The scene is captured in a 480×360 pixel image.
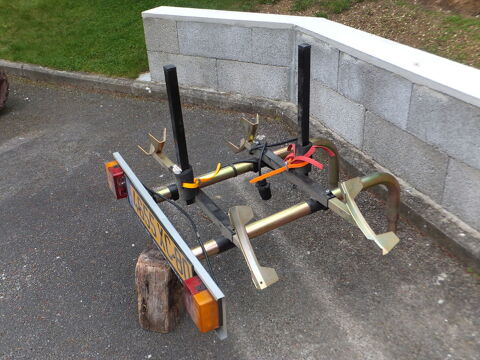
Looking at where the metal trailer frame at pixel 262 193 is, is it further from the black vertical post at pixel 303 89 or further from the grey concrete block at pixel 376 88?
the grey concrete block at pixel 376 88

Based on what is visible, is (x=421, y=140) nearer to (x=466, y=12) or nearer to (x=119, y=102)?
(x=466, y=12)

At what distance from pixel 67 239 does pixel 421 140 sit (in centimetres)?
307

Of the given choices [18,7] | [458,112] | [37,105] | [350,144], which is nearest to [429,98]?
[458,112]

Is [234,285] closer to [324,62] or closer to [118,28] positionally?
[324,62]

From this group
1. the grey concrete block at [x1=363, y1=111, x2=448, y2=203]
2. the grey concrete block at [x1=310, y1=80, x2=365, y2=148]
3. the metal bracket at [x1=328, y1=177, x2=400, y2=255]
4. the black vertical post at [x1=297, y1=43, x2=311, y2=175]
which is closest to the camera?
the metal bracket at [x1=328, y1=177, x2=400, y2=255]

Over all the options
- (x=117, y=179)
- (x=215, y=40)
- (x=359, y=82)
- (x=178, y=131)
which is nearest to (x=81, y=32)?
(x=215, y=40)

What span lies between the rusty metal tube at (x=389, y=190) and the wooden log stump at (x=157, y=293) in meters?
1.19

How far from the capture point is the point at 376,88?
4.27m

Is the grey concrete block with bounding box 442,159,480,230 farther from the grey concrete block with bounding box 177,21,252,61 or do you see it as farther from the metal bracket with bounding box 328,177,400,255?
the grey concrete block with bounding box 177,21,252,61

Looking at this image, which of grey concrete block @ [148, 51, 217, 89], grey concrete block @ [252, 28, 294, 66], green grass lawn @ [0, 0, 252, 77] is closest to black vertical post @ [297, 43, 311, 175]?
grey concrete block @ [252, 28, 294, 66]

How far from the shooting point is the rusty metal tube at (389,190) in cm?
338

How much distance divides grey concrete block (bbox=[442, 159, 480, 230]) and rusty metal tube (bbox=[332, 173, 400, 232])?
0.42m

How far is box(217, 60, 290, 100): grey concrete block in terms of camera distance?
5789mm

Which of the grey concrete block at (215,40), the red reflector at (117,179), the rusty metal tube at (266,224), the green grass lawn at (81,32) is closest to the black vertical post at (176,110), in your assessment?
the red reflector at (117,179)
